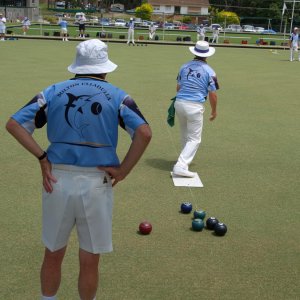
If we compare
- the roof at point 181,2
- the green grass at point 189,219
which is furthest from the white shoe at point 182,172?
the roof at point 181,2

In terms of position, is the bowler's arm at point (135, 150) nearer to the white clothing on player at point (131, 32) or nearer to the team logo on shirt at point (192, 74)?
the team logo on shirt at point (192, 74)

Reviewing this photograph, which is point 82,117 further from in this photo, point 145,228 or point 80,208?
point 145,228

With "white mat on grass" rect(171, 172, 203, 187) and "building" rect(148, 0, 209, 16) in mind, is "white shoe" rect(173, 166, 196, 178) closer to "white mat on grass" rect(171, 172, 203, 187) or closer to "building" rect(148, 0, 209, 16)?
"white mat on grass" rect(171, 172, 203, 187)

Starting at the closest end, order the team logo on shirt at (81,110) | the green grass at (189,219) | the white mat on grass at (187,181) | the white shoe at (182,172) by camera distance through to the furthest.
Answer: the team logo on shirt at (81,110), the green grass at (189,219), the white mat on grass at (187,181), the white shoe at (182,172)

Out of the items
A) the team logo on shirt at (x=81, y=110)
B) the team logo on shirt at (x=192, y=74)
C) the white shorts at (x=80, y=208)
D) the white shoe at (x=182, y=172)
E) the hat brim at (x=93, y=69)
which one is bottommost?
the white shoe at (x=182, y=172)

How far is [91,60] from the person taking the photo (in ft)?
10.8

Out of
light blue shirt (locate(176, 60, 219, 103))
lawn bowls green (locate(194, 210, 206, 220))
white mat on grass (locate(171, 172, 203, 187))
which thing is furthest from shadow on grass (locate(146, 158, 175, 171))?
lawn bowls green (locate(194, 210, 206, 220))

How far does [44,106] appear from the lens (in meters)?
3.24

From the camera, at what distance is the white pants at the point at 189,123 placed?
23.9 feet

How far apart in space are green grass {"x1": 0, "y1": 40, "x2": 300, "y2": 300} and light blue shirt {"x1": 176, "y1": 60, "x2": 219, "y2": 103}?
48.3 inches

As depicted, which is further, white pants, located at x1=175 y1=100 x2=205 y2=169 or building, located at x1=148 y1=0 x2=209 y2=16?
building, located at x1=148 y1=0 x2=209 y2=16

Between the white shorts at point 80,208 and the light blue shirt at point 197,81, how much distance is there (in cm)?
414

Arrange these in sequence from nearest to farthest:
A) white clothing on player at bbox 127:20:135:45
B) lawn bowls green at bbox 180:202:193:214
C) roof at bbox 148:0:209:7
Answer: lawn bowls green at bbox 180:202:193:214
white clothing on player at bbox 127:20:135:45
roof at bbox 148:0:209:7

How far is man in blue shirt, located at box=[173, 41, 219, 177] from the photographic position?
722 cm
